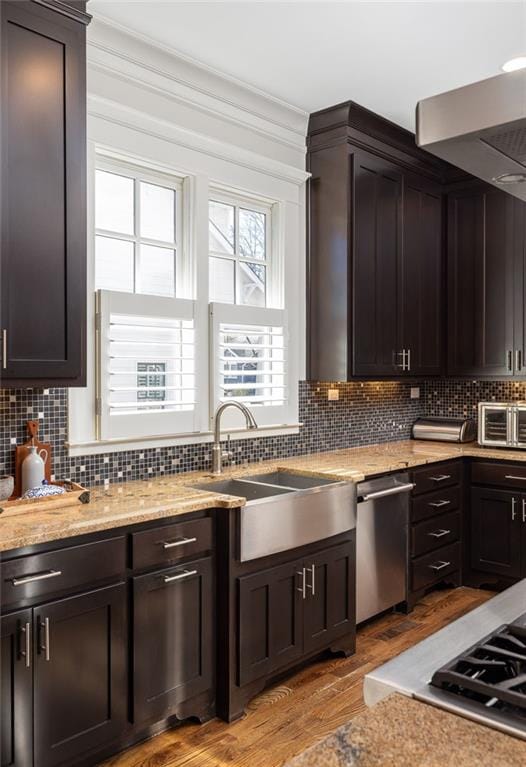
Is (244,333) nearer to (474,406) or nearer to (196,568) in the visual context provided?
(196,568)

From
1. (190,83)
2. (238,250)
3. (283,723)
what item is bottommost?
(283,723)

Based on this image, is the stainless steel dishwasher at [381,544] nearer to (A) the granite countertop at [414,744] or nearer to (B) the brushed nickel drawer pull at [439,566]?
(B) the brushed nickel drawer pull at [439,566]

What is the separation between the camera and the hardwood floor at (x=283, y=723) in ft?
7.47

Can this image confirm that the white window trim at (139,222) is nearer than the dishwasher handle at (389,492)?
Yes

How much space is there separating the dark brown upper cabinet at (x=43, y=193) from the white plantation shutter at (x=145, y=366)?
1.46 ft

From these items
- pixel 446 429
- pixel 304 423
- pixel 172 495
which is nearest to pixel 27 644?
pixel 172 495

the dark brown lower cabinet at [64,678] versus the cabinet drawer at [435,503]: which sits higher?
the cabinet drawer at [435,503]

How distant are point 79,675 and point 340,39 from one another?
290cm

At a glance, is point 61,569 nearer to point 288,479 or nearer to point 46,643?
point 46,643

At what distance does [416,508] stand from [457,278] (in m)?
1.81

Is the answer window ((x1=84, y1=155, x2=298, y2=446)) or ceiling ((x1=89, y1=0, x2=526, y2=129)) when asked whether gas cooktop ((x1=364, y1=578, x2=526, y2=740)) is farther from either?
ceiling ((x1=89, y1=0, x2=526, y2=129))

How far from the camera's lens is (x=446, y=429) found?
4.54 metres

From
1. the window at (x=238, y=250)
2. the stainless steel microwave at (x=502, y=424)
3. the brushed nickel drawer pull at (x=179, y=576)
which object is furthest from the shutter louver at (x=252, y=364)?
the stainless steel microwave at (x=502, y=424)

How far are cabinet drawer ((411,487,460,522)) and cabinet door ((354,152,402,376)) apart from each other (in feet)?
2.74
